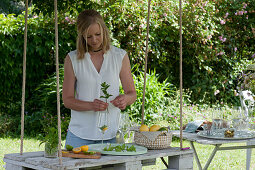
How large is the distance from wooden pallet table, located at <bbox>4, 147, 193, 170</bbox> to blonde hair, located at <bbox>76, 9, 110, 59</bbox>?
752 mm

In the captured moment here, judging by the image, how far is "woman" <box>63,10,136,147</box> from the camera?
248 centimetres

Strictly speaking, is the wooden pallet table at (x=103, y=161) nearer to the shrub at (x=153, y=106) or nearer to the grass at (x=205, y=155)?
the grass at (x=205, y=155)

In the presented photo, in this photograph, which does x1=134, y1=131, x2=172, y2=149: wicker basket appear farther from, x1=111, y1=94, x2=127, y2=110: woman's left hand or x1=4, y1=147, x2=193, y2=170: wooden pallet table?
x1=111, y1=94, x2=127, y2=110: woman's left hand

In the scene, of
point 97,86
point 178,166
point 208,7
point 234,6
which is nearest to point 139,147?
point 178,166

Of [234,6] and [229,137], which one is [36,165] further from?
[234,6]

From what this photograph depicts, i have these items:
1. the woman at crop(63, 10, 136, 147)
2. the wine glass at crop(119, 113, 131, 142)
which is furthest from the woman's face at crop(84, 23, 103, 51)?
the wine glass at crop(119, 113, 131, 142)

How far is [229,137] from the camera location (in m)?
2.89

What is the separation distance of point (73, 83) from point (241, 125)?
4.77ft

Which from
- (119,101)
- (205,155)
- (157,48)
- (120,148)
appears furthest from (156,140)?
(157,48)

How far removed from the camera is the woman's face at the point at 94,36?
A: 249 cm

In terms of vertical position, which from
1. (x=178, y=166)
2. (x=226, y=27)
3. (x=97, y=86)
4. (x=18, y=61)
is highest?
(x=226, y=27)

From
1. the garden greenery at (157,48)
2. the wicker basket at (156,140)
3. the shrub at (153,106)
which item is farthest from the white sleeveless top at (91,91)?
the shrub at (153,106)

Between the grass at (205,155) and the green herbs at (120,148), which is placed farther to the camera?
the grass at (205,155)

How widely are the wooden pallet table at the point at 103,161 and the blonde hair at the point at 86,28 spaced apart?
2.47ft
